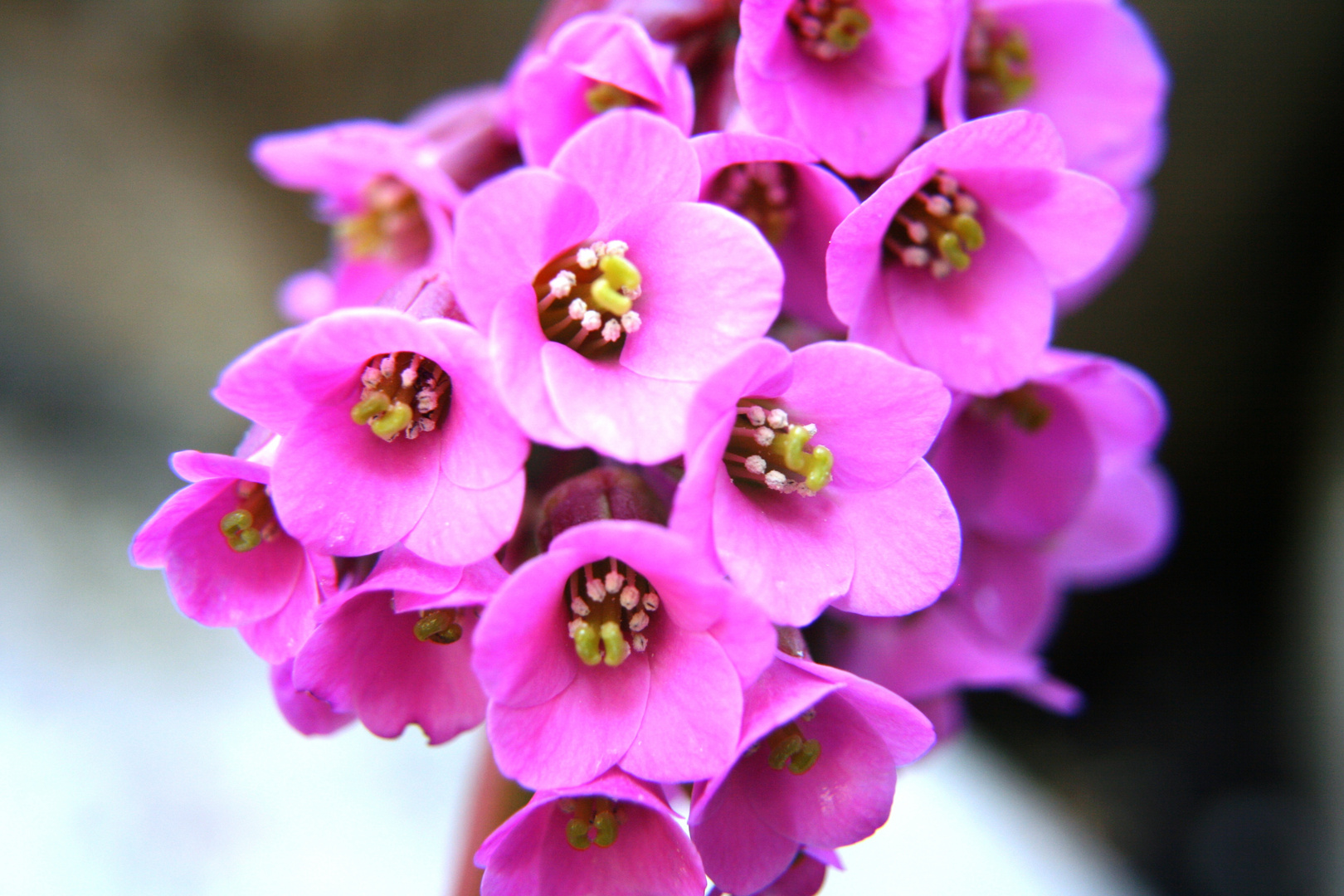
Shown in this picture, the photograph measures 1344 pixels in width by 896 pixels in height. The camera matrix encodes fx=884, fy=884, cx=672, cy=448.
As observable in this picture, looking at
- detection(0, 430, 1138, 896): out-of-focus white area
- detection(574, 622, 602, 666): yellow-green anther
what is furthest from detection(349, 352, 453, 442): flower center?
detection(0, 430, 1138, 896): out-of-focus white area

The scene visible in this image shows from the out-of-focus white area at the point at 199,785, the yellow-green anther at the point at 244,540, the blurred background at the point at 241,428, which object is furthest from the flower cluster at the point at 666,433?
the blurred background at the point at 241,428

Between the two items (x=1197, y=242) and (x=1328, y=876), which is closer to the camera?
(x=1328, y=876)

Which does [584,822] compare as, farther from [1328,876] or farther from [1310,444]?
[1310,444]

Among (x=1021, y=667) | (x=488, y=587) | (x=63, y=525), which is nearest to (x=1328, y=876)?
(x=1021, y=667)

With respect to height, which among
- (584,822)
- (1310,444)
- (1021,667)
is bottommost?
(1310,444)

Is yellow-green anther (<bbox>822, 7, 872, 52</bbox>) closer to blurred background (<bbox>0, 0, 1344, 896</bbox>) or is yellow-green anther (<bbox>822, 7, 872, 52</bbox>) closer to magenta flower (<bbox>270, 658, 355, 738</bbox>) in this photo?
magenta flower (<bbox>270, 658, 355, 738</bbox>)

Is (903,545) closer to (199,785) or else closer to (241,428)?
(199,785)

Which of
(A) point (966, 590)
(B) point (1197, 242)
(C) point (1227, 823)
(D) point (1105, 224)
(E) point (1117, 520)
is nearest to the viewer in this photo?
(D) point (1105, 224)
